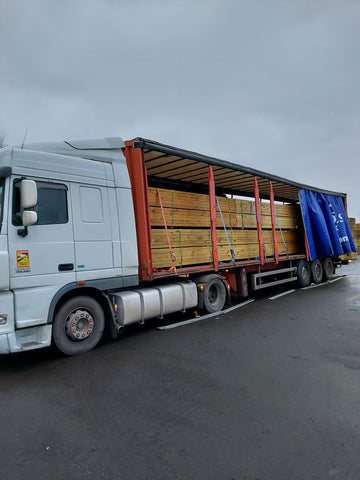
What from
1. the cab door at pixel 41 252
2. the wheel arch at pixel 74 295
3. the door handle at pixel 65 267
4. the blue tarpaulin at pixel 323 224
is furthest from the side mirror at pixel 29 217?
the blue tarpaulin at pixel 323 224

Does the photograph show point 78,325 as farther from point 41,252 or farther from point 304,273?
point 304,273

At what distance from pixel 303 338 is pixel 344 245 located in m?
9.25

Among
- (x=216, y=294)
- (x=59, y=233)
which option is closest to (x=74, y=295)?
(x=59, y=233)

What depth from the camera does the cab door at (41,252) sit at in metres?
4.30

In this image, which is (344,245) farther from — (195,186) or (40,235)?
(40,235)

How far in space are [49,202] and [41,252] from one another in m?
0.74

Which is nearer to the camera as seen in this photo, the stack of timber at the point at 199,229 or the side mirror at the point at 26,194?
the side mirror at the point at 26,194

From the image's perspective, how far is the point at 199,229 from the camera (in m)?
7.51

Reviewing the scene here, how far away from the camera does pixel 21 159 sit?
4551 millimetres

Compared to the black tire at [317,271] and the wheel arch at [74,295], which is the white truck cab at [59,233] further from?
the black tire at [317,271]

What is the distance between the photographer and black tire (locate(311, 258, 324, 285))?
38.2ft

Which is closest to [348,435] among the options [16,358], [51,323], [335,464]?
[335,464]

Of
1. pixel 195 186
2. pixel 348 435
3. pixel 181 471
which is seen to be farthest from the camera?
pixel 195 186

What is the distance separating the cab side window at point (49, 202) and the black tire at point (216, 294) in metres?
3.71
